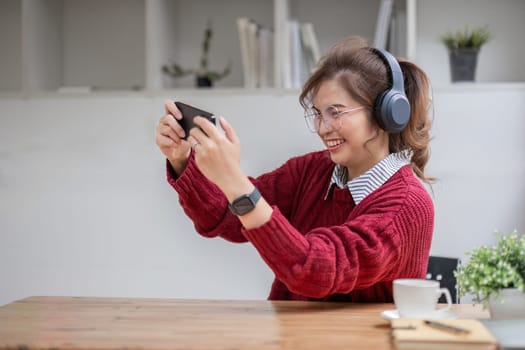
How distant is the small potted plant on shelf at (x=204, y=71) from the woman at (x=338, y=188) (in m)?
1.13

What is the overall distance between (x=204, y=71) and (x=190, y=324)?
1.78 meters

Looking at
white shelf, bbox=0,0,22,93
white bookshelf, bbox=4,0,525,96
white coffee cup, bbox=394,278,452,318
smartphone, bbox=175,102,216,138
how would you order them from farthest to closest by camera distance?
1. white shelf, bbox=0,0,22,93
2. white bookshelf, bbox=4,0,525,96
3. smartphone, bbox=175,102,216,138
4. white coffee cup, bbox=394,278,452,318

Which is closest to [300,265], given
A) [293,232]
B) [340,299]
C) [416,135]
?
[293,232]

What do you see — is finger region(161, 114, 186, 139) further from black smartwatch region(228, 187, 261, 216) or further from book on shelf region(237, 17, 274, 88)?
book on shelf region(237, 17, 274, 88)

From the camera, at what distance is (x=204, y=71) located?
298cm

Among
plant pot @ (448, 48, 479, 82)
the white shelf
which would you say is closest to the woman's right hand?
plant pot @ (448, 48, 479, 82)

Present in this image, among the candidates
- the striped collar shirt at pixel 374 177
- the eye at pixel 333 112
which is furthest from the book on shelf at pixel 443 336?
the eye at pixel 333 112

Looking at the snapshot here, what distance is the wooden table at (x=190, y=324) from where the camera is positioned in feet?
3.92

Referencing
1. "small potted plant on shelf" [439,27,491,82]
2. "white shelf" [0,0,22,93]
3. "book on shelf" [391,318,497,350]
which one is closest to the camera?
"book on shelf" [391,318,497,350]

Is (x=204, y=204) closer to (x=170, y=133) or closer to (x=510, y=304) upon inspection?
(x=170, y=133)

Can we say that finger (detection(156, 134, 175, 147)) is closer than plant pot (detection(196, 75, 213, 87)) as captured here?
Yes

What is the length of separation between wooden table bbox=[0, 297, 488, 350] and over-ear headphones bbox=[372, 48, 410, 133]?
408 mm

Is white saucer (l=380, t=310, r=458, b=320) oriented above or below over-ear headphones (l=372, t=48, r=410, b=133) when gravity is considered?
below

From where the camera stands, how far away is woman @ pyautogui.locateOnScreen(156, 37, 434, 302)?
4.45ft
